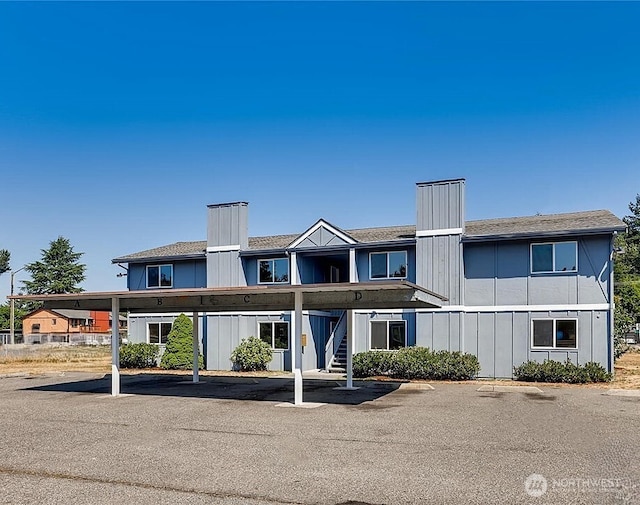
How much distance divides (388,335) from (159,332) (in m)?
11.2

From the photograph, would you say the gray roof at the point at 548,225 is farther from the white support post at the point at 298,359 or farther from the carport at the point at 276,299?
the white support post at the point at 298,359

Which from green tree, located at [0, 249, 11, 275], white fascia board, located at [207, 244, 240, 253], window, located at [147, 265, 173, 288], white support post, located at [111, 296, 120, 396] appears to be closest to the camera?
white support post, located at [111, 296, 120, 396]

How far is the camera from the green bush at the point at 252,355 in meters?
25.5

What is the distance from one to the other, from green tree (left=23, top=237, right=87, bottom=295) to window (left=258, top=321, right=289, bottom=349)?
6001 cm

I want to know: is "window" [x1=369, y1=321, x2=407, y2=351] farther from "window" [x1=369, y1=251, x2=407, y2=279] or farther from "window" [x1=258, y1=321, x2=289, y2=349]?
"window" [x1=258, y1=321, x2=289, y2=349]

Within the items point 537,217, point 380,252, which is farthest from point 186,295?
point 537,217

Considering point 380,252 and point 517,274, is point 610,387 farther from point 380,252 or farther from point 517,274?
point 380,252

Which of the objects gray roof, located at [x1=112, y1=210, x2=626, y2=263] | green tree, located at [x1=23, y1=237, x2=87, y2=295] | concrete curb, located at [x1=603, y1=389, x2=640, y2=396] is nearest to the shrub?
gray roof, located at [x1=112, y1=210, x2=626, y2=263]

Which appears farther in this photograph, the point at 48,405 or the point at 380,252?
the point at 380,252

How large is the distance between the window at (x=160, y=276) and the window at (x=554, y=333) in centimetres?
1602

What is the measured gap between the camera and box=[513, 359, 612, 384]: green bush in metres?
20.5

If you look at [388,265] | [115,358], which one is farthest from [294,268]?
[115,358]

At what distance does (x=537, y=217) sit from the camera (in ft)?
82.0

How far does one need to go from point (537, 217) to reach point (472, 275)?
14.5 feet
